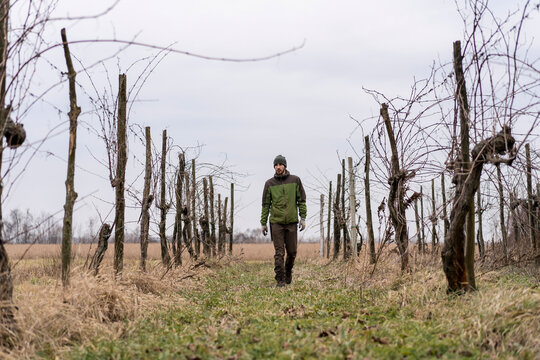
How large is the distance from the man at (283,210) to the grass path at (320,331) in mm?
2979

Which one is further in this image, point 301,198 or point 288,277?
point 288,277

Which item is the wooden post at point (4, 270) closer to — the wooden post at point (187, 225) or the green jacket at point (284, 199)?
the green jacket at point (284, 199)

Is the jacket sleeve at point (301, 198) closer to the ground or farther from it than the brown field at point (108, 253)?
farther from it

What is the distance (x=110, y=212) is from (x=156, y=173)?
3802 millimetres

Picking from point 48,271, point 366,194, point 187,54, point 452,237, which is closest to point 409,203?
point 452,237

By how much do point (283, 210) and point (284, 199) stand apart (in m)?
0.23

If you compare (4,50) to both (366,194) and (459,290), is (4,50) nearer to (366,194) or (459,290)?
(459,290)

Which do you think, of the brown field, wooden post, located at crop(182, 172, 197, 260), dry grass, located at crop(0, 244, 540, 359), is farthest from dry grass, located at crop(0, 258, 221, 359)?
wooden post, located at crop(182, 172, 197, 260)

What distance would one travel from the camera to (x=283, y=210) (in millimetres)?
11242

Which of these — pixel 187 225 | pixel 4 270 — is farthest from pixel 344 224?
pixel 4 270

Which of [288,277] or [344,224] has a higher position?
[344,224]

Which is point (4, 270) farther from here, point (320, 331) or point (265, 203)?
point (265, 203)

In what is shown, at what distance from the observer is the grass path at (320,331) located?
4.61 meters

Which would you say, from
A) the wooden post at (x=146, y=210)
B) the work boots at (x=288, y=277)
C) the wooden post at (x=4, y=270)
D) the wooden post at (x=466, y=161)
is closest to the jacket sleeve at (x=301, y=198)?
the work boots at (x=288, y=277)
